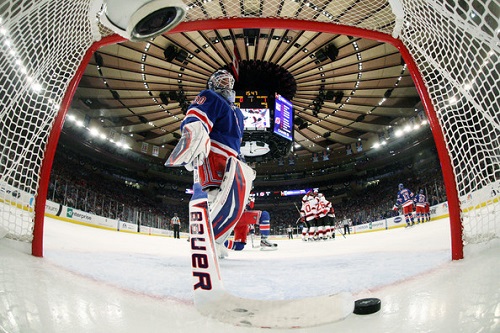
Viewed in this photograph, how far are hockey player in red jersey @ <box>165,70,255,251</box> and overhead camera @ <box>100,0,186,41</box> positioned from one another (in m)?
0.64

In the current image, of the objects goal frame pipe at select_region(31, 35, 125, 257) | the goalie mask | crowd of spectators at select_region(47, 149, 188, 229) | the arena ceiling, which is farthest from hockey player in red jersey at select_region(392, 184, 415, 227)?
crowd of spectators at select_region(47, 149, 188, 229)

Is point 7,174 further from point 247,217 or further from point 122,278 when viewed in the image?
point 247,217

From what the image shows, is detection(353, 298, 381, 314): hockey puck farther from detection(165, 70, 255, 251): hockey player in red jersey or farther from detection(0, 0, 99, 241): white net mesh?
detection(0, 0, 99, 241): white net mesh

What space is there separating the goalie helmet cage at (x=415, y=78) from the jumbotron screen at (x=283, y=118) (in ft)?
22.3

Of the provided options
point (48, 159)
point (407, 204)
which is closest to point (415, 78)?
point (48, 159)

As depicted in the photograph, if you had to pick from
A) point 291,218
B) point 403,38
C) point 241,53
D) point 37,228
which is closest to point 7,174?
point 37,228

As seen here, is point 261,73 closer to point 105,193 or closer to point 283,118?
point 283,118

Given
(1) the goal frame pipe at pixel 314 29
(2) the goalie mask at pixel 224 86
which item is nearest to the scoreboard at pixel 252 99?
(2) the goalie mask at pixel 224 86

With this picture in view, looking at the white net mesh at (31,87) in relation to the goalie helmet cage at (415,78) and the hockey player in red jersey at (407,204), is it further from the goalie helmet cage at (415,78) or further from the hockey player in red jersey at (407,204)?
the hockey player in red jersey at (407,204)

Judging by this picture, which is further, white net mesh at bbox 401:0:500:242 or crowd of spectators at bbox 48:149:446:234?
crowd of spectators at bbox 48:149:446:234

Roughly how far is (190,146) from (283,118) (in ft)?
26.0

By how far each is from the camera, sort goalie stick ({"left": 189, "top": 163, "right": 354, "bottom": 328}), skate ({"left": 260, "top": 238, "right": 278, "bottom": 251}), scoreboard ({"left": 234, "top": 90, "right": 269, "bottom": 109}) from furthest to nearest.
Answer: scoreboard ({"left": 234, "top": 90, "right": 269, "bottom": 109}) → skate ({"left": 260, "top": 238, "right": 278, "bottom": 251}) → goalie stick ({"left": 189, "top": 163, "right": 354, "bottom": 328})

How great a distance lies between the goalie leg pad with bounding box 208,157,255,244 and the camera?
6.58 ft

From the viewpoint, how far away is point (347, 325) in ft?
2.86
